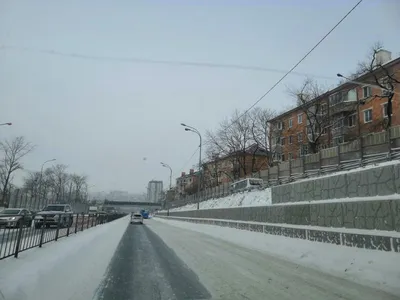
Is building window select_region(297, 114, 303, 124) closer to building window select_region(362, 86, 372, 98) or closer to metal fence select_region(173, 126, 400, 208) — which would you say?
building window select_region(362, 86, 372, 98)

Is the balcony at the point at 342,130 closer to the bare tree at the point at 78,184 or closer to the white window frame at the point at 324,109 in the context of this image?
the white window frame at the point at 324,109

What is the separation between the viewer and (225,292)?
7.65m

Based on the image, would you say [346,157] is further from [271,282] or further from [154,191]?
[154,191]

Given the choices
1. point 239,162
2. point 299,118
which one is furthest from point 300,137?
point 239,162

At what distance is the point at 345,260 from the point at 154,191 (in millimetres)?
143188

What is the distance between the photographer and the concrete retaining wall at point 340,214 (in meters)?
10.9

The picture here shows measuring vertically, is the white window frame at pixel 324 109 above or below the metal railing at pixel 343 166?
above

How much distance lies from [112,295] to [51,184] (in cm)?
10595

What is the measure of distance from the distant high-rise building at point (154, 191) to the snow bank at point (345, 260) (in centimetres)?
12672

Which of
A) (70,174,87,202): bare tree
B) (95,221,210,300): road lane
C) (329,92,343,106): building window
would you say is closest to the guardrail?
(95,221,210,300): road lane

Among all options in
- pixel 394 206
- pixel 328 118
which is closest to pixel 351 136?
pixel 328 118

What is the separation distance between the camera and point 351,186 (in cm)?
1511

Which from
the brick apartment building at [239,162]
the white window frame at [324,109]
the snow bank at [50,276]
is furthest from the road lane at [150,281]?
the white window frame at [324,109]

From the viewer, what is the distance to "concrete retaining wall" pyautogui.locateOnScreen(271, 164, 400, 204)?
1265cm
